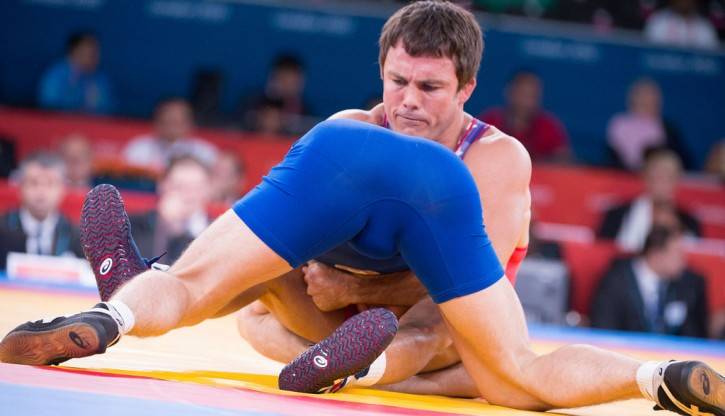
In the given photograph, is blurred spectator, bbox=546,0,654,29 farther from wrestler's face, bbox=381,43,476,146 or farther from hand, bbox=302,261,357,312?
hand, bbox=302,261,357,312

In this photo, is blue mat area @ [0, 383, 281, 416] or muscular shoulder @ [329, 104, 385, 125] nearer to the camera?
blue mat area @ [0, 383, 281, 416]

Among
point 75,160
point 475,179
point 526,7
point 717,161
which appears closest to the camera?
point 475,179

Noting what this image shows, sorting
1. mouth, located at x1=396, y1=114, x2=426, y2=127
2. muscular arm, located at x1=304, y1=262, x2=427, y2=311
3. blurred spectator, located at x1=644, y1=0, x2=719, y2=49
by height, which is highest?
blurred spectator, located at x1=644, y1=0, x2=719, y2=49

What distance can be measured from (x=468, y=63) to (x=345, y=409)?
4.09 ft

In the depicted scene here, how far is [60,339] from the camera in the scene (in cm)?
283

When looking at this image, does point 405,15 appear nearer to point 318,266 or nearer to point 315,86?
A: point 318,266

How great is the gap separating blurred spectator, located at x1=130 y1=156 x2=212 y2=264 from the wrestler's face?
11.0 ft

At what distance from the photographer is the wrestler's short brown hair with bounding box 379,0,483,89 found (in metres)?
3.52

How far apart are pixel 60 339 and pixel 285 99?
7.10 metres

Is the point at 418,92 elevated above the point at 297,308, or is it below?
above

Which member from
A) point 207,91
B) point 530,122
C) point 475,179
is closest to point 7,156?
point 207,91

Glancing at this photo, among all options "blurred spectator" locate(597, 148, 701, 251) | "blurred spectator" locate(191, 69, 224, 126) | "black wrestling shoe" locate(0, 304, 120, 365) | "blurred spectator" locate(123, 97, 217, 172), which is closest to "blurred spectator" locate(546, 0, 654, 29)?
"blurred spectator" locate(597, 148, 701, 251)

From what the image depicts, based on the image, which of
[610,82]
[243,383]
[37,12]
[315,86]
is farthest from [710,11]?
[243,383]

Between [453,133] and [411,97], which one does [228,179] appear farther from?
[411,97]
